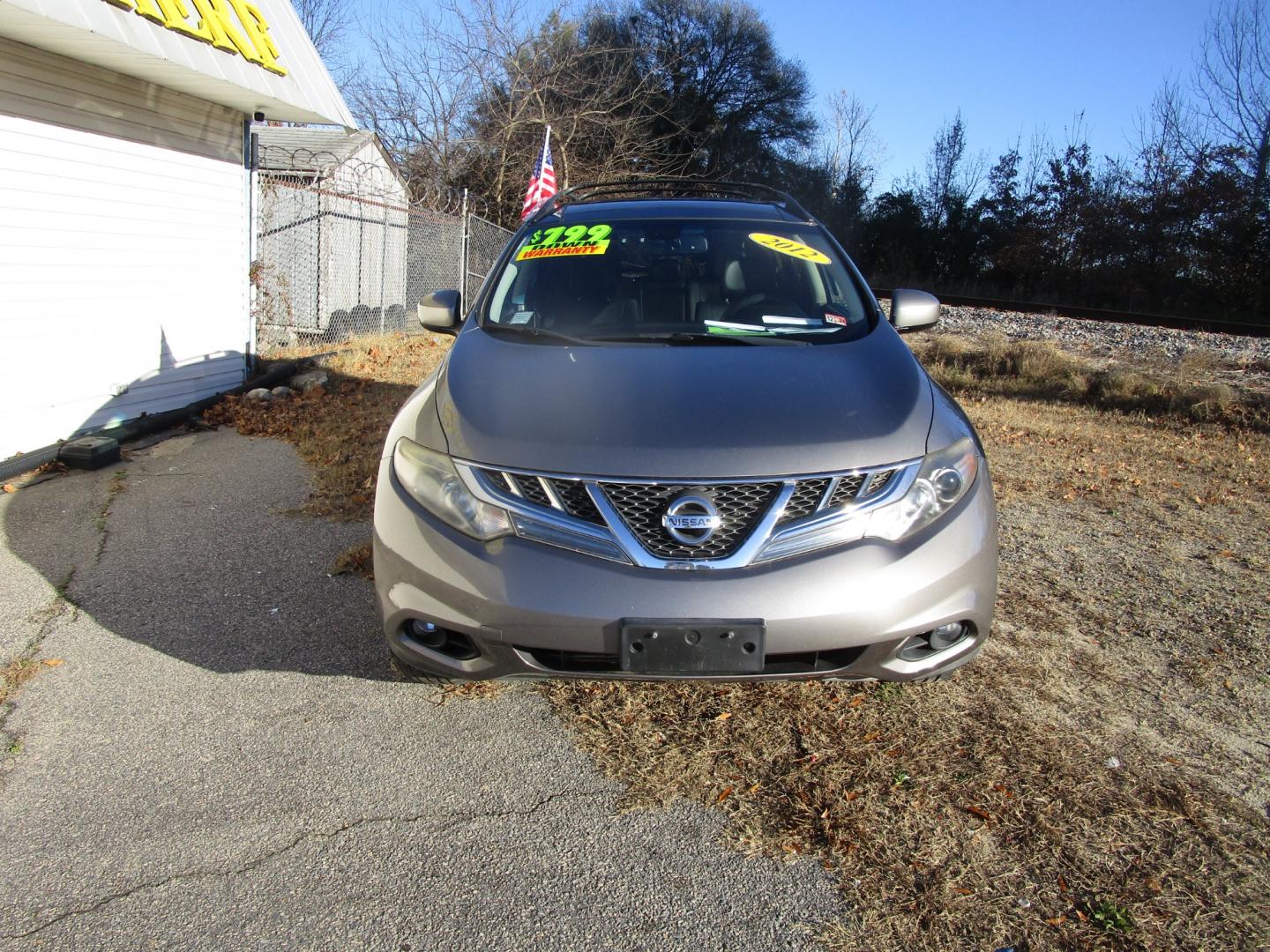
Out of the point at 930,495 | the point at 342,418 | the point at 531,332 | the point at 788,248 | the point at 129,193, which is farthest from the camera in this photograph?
the point at 342,418

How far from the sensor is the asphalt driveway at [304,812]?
224 cm

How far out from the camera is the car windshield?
365 centimetres

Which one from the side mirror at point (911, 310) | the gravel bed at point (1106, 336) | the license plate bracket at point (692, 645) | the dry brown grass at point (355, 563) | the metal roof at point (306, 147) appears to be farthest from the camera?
the metal roof at point (306, 147)

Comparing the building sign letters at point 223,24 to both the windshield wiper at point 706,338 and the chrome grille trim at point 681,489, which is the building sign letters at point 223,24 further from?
the chrome grille trim at point 681,489

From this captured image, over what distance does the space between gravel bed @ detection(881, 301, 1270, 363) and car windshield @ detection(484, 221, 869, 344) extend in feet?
31.5

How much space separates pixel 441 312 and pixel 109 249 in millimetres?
4618

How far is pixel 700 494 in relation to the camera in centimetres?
258

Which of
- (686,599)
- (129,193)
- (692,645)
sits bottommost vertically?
(692,645)

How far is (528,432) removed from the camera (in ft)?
9.00

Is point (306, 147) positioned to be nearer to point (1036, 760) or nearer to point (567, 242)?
point (567, 242)

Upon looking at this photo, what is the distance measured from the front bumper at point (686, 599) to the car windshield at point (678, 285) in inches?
44.8

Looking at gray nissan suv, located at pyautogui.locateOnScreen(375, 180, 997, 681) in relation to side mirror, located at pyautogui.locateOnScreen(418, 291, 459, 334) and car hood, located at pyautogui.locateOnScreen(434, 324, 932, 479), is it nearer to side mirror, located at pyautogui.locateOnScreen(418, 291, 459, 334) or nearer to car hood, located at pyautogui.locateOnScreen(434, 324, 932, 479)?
car hood, located at pyautogui.locateOnScreen(434, 324, 932, 479)

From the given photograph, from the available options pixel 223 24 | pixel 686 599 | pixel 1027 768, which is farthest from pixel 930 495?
pixel 223 24

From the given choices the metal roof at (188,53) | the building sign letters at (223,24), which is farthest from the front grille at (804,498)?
the building sign letters at (223,24)
